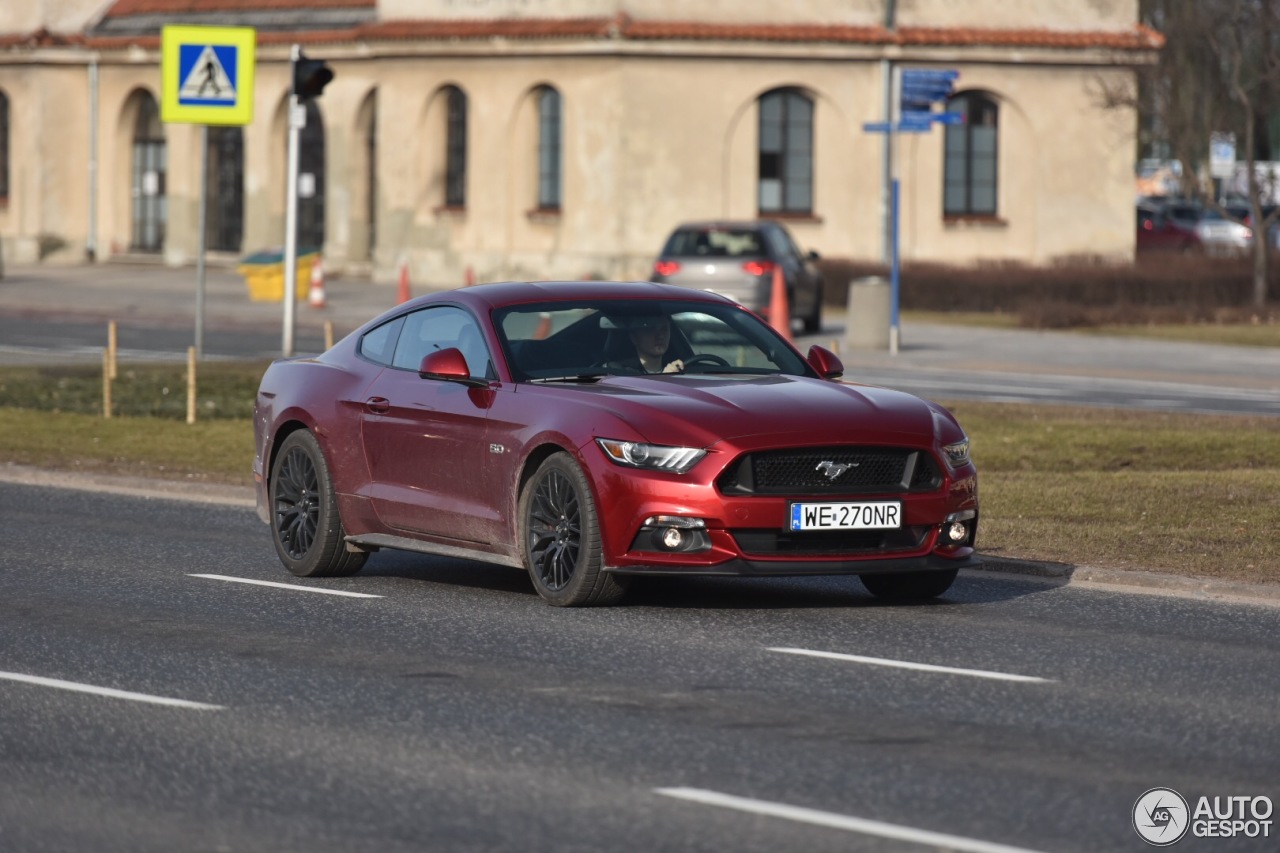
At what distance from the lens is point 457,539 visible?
449 inches

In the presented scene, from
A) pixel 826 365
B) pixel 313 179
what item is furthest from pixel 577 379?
pixel 313 179

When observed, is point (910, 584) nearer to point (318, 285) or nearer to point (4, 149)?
point (318, 285)

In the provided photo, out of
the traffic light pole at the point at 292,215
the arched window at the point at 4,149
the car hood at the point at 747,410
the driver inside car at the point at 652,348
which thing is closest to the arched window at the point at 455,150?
the arched window at the point at 4,149

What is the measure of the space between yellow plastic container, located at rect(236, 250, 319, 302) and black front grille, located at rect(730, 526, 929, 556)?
3339 cm

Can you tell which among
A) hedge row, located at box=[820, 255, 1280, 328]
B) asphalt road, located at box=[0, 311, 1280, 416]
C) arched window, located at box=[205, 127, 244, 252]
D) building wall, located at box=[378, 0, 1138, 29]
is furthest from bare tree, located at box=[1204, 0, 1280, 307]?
arched window, located at box=[205, 127, 244, 252]

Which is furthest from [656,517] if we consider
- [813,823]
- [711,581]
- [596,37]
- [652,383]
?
[596,37]

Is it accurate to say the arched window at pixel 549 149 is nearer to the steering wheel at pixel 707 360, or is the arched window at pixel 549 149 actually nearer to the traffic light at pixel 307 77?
the traffic light at pixel 307 77

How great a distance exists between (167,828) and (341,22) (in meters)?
45.2

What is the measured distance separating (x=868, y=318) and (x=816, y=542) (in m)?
22.1

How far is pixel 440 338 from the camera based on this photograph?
12.0 metres

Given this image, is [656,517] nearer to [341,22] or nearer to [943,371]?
[943,371]

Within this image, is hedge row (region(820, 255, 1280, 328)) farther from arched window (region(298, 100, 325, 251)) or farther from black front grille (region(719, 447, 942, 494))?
black front grille (region(719, 447, 942, 494))

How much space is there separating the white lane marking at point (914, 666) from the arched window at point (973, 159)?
3845 cm

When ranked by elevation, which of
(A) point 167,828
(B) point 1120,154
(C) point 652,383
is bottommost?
(A) point 167,828
